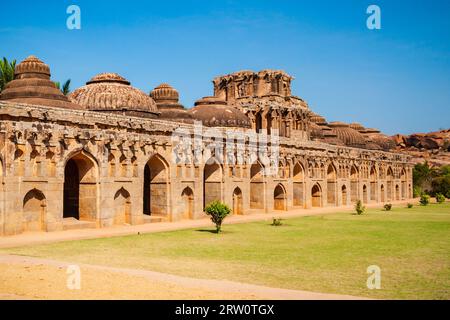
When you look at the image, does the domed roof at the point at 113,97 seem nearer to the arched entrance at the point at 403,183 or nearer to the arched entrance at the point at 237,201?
the arched entrance at the point at 237,201

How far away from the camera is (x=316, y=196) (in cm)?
5144

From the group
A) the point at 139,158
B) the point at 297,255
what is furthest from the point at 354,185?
the point at 297,255

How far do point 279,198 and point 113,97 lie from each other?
1835 centimetres

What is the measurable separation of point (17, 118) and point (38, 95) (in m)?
6.38

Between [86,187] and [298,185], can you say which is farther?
[298,185]

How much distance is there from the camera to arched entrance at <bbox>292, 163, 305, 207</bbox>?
48.1 metres

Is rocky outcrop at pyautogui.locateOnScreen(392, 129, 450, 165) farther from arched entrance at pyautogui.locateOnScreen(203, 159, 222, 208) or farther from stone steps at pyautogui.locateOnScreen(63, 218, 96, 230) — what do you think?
stone steps at pyautogui.locateOnScreen(63, 218, 96, 230)

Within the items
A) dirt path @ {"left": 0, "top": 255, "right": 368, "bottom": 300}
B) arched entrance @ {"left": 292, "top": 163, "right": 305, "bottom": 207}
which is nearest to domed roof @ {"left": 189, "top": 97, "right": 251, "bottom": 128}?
arched entrance @ {"left": 292, "top": 163, "right": 305, "bottom": 207}

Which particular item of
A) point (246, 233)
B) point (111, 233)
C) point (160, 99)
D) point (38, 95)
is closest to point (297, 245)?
point (246, 233)

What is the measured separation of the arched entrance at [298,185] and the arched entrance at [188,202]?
16.6 meters

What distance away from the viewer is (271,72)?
55.6m

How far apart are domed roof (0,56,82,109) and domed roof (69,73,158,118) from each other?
152 inches

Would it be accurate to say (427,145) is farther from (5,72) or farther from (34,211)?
(34,211)
